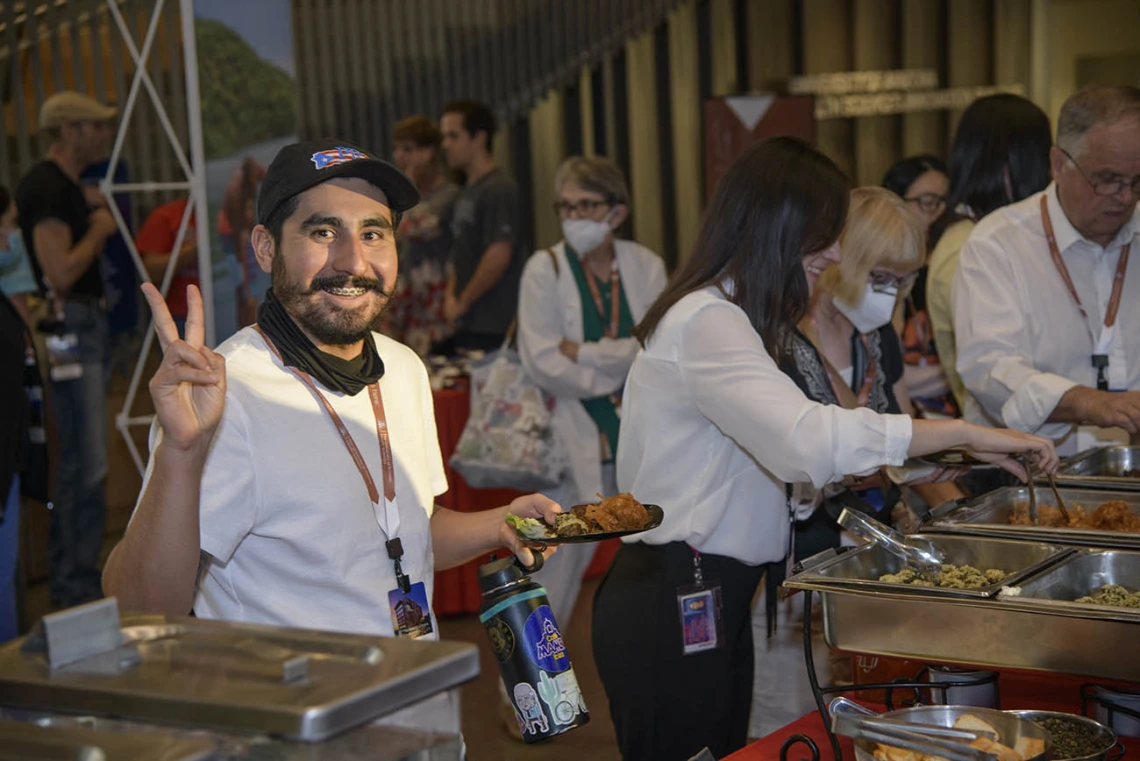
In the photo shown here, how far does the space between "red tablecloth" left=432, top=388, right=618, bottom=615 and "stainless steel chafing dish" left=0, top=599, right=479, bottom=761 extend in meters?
3.35

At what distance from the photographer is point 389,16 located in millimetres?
6402

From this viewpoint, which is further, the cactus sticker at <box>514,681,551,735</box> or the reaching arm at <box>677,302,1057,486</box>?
the reaching arm at <box>677,302,1057,486</box>

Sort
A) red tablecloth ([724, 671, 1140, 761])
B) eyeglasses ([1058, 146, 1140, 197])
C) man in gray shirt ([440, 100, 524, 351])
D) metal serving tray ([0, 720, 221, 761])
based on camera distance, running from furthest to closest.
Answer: man in gray shirt ([440, 100, 524, 351]), eyeglasses ([1058, 146, 1140, 197]), red tablecloth ([724, 671, 1140, 761]), metal serving tray ([0, 720, 221, 761])

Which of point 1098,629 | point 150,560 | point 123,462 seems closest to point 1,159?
point 123,462

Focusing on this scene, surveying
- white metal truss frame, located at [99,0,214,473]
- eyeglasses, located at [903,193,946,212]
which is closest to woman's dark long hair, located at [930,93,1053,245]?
eyeglasses, located at [903,193,946,212]

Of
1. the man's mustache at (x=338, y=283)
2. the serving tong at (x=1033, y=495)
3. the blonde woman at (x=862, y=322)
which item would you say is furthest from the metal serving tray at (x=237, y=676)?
the blonde woman at (x=862, y=322)

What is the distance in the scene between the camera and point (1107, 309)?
115 inches

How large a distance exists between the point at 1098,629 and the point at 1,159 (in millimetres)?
4521

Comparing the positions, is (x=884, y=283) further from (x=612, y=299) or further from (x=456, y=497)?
(x=456, y=497)

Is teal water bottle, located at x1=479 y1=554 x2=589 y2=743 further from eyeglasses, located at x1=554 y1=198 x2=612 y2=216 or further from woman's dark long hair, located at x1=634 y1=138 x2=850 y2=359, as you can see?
eyeglasses, located at x1=554 y1=198 x2=612 y2=216

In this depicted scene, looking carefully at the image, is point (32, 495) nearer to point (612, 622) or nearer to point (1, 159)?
point (1, 159)

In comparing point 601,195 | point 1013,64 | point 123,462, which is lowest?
point 123,462

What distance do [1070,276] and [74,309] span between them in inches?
133

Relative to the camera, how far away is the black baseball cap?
1.69 m
